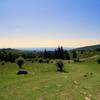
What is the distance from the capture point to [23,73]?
65312mm

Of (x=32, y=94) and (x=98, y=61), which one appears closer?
(x=32, y=94)

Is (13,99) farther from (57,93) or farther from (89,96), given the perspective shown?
(89,96)

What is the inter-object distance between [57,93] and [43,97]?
303 cm

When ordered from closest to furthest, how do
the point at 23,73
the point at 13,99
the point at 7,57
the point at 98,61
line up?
the point at 13,99
the point at 23,73
the point at 98,61
the point at 7,57

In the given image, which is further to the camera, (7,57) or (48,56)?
(48,56)

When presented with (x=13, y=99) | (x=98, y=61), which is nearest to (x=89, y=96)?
(x=13, y=99)

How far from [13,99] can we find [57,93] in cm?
686

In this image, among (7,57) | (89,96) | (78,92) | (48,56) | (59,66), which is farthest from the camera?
(48,56)

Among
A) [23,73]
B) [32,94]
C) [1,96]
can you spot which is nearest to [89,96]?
[32,94]

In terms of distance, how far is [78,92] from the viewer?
27844 millimetres

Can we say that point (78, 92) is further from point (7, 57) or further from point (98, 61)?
point (7, 57)

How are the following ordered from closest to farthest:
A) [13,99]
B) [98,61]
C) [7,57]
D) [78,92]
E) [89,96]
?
[13,99]
[89,96]
[78,92]
[98,61]
[7,57]

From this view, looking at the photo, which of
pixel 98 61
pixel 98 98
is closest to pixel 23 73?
pixel 98 98

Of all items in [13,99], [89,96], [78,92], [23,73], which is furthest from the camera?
[23,73]
